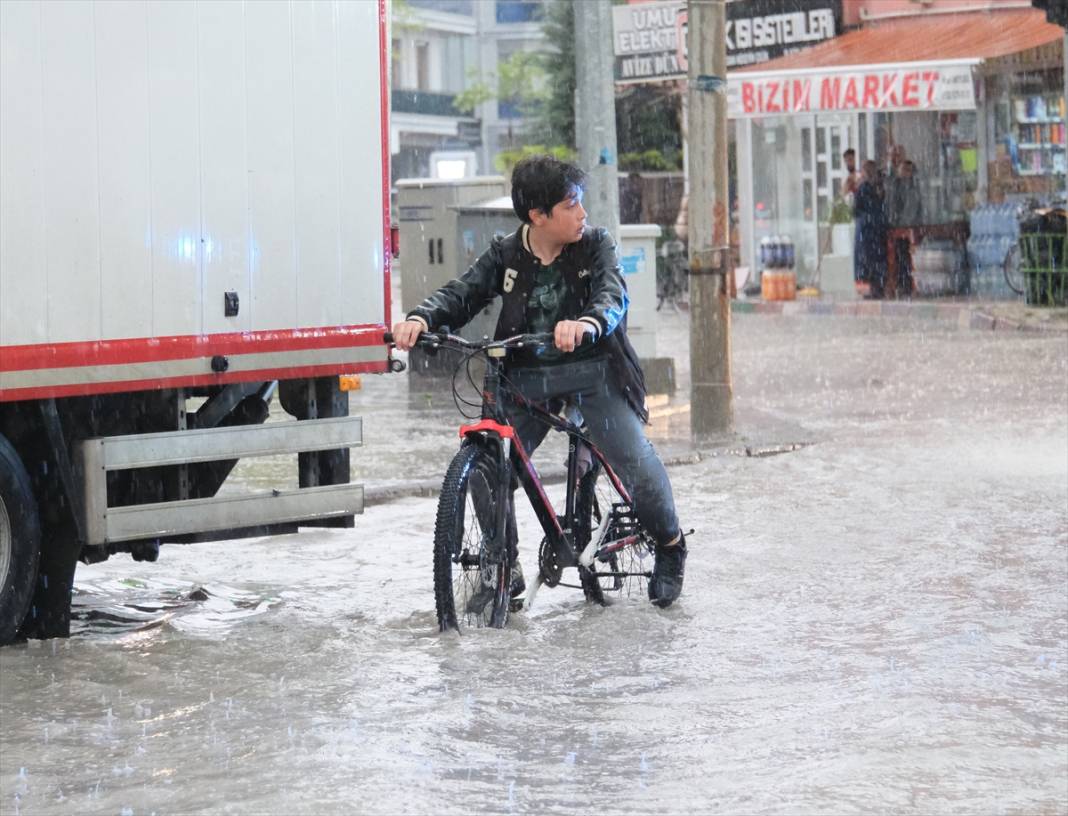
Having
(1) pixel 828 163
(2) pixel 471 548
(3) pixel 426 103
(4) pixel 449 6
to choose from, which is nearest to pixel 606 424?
(2) pixel 471 548

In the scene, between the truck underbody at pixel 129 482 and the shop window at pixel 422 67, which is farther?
the shop window at pixel 422 67

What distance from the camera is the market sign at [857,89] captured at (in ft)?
88.6

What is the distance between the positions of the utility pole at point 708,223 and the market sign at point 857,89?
1299 centimetres

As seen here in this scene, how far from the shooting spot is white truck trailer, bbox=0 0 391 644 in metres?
7.15

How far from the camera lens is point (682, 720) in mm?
6113

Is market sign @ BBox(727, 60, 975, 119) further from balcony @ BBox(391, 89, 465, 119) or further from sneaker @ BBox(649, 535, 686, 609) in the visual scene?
balcony @ BBox(391, 89, 465, 119)

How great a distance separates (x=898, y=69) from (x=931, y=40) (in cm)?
312

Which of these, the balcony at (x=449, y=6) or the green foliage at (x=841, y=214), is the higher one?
the balcony at (x=449, y=6)

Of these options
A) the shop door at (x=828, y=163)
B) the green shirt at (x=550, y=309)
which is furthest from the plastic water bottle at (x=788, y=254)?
the green shirt at (x=550, y=309)

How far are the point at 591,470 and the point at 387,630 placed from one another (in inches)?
39.1

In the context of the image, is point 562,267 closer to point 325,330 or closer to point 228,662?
point 325,330

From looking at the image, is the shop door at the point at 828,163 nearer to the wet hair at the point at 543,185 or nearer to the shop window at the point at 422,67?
the wet hair at the point at 543,185

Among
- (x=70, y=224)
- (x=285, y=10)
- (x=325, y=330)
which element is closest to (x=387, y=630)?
(x=325, y=330)

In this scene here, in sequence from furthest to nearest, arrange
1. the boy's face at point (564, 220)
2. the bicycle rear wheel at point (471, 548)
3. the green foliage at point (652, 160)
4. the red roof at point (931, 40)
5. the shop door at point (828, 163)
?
1. the green foliage at point (652, 160)
2. the shop door at point (828, 163)
3. the red roof at point (931, 40)
4. the boy's face at point (564, 220)
5. the bicycle rear wheel at point (471, 548)
